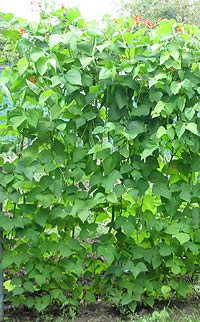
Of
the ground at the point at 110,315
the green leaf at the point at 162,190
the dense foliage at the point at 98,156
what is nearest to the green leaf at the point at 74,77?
the dense foliage at the point at 98,156

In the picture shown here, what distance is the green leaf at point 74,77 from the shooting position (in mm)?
2523

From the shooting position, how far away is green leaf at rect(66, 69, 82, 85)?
252 centimetres

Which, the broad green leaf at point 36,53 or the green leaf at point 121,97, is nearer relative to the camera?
the broad green leaf at point 36,53

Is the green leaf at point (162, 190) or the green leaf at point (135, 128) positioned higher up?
the green leaf at point (135, 128)

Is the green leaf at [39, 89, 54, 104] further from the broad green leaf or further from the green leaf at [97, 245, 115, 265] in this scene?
the green leaf at [97, 245, 115, 265]

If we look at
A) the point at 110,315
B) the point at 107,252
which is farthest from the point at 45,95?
the point at 110,315

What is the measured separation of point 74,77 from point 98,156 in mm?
423

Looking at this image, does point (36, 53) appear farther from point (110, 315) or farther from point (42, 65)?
point (110, 315)

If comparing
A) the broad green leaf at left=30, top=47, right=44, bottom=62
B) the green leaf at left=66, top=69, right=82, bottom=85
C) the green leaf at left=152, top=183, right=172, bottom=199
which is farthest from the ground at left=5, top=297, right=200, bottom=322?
the broad green leaf at left=30, top=47, right=44, bottom=62

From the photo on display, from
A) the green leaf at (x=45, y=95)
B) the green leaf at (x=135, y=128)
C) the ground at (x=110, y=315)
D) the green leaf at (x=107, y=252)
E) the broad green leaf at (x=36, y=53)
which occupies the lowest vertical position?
the ground at (x=110, y=315)

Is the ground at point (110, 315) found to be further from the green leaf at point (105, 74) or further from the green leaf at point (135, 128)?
the green leaf at point (105, 74)

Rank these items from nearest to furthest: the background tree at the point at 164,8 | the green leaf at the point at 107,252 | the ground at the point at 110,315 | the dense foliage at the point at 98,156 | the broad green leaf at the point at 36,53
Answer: the broad green leaf at the point at 36,53
the dense foliage at the point at 98,156
the green leaf at the point at 107,252
the ground at the point at 110,315
the background tree at the point at 164,8

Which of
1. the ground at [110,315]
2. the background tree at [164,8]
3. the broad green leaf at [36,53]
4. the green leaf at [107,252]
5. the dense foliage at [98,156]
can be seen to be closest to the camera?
the broad green leaf at [36,53]

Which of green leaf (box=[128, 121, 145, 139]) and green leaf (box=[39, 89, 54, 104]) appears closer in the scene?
green leaf (box=[39, 89, 54, 104])
